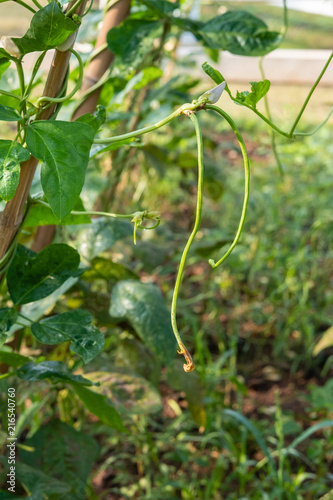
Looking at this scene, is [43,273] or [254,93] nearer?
[254,93]

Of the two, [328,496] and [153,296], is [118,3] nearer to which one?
[153,296]

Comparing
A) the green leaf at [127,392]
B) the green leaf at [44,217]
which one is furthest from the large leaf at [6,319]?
the green leaf at [127,392]

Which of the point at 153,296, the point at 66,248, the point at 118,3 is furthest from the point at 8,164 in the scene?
the point at 118,3

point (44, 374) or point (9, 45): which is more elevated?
point (9, 45)

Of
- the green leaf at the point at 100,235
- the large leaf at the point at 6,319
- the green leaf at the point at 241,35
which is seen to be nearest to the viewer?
the large leaf at the point at 6,319

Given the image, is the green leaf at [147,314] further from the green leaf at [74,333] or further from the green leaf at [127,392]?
the green leaf at [74,333]

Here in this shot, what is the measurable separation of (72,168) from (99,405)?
1.02 feet

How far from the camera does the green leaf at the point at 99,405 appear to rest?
2.16ft

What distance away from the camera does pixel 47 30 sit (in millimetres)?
→ 482

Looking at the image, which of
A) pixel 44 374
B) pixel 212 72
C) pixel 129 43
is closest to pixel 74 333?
pixel 44 374

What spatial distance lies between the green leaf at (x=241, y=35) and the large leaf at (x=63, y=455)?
1.93 feet

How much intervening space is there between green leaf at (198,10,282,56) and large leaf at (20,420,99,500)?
0.59 m

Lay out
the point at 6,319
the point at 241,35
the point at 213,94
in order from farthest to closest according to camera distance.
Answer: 1. the point at 241,35
2. the point at 6,319
3. the point at 213,94

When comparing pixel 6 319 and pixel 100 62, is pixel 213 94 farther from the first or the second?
pixel 100 62
